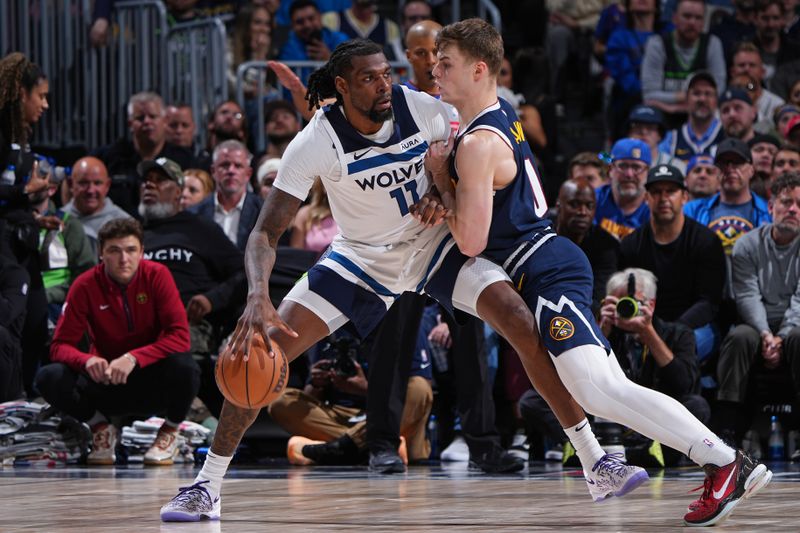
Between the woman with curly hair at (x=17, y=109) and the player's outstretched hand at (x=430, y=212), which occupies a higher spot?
the woman with curly hair at (x=17, y=109)

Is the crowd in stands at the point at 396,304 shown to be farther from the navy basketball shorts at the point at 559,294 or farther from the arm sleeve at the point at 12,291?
the navy basketball shorts at the point at 559,294

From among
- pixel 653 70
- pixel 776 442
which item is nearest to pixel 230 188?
pixel 653 70

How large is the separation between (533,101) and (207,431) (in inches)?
179

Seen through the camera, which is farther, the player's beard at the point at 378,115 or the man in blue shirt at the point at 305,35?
the man in blue shirt at the point at 305,35

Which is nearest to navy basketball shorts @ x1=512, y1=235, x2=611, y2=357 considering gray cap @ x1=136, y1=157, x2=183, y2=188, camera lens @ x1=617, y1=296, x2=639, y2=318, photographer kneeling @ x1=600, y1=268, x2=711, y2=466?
camera lens @ x1=617, y1=296, x2=639, y2=318

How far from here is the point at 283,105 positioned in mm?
10117

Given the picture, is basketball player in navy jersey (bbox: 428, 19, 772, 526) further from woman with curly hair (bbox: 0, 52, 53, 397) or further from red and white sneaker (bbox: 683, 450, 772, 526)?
woman with curly hair (bbox: 0, 52, 53, 397)

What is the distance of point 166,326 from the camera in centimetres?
784

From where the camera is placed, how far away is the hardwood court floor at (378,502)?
4.20 m

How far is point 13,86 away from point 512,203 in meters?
4.40

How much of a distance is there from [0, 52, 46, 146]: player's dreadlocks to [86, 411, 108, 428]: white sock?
71.7 inches

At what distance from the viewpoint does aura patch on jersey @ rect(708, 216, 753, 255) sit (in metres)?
8.49

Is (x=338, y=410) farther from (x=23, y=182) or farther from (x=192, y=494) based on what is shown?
(x=192, y=494)

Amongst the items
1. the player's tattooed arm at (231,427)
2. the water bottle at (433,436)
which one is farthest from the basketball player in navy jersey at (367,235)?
the water bottle at (433,436)
